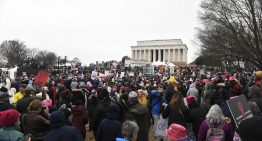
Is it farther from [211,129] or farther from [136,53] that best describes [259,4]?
[136,53]

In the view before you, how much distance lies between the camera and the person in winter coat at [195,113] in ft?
25.1

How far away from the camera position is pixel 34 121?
6.14 m

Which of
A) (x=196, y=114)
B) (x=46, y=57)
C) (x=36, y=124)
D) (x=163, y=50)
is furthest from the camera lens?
(x=163, y=50)

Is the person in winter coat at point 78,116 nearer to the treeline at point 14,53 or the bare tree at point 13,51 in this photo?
the treeline at point 14,53

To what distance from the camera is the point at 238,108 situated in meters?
4.82

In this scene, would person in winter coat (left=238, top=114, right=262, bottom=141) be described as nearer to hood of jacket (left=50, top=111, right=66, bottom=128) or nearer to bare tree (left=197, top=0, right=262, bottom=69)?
hood of jacket (left=50, top=111, right=66, bottom=128)

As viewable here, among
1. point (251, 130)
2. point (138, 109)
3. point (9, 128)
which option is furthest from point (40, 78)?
point (251, 130)

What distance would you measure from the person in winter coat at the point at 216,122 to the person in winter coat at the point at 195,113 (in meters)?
1.58

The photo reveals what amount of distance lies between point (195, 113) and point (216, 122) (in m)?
1.86

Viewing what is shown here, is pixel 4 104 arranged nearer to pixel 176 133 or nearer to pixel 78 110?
pixel 78 110

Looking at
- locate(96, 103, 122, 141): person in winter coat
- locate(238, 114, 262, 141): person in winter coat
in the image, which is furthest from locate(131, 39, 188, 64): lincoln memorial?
locate(238, 114, 262, 141): person in winter coat

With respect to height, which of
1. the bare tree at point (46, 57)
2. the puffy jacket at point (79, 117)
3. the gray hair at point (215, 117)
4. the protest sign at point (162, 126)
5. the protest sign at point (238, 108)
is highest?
the bare tree at point (46, 57)

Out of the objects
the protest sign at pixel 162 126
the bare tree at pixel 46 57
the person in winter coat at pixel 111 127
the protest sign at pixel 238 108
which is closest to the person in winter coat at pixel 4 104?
the person in winter coat at pixel 111 127

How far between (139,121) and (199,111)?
1.25 meters
